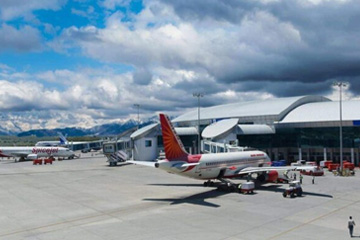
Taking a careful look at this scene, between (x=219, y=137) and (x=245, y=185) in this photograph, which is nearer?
(x=245, y=185)

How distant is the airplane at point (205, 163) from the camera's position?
1660 inches

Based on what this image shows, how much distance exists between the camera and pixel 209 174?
1829 inches

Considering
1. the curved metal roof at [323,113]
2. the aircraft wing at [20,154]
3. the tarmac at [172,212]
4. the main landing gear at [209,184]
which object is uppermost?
the curved metal roof at [323,113]

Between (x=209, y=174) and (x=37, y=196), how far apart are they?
70.3ft

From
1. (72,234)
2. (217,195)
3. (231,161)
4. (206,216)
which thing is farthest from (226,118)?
(72,234)

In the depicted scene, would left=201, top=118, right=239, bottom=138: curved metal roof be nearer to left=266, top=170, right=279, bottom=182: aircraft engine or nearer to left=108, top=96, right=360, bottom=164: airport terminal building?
left=108, top=96, right=360, bottom=164: airport terminal building

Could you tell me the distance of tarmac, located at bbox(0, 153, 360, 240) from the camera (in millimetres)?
26328

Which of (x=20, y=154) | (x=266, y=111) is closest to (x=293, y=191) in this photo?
(x=266, y=111)

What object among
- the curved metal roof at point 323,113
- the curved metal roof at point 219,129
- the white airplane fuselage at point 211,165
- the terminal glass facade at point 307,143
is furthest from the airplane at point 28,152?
the white airplane fuselage at point 211,165

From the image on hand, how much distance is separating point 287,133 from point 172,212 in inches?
2833

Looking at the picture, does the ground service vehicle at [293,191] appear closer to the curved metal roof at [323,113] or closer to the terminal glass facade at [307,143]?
the curved metal roof at [323,113]

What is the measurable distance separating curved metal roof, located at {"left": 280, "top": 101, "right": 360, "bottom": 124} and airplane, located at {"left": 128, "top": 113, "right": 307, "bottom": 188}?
127ft

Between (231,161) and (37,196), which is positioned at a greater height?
(231,161)

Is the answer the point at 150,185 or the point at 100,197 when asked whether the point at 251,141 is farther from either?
the point at 100,197
